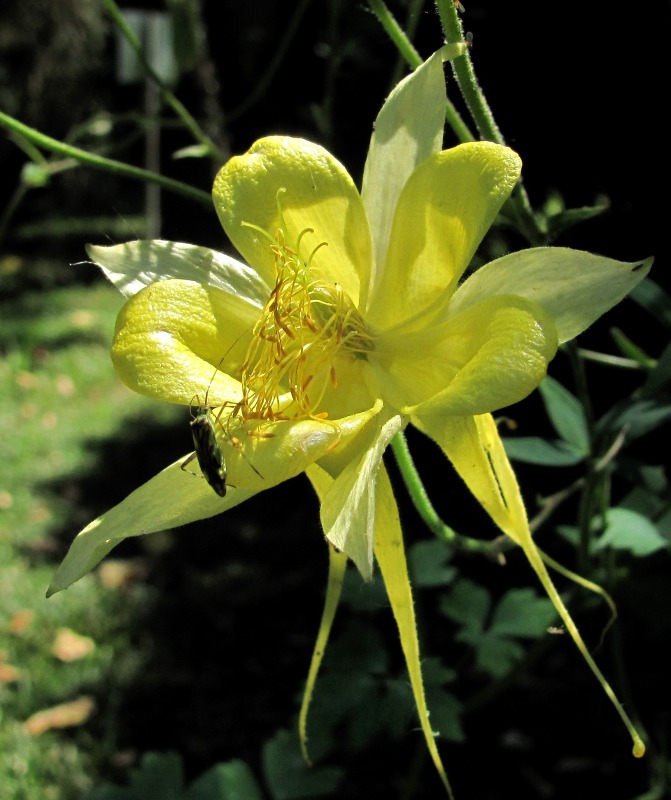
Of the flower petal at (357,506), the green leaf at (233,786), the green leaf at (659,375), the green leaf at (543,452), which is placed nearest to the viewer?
the flower petal at (357,506)

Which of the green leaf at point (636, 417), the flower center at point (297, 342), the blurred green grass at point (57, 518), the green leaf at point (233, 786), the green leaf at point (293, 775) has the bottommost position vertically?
the blurred green grass at point (57, 518)

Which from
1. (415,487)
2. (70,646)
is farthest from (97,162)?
(70,646)

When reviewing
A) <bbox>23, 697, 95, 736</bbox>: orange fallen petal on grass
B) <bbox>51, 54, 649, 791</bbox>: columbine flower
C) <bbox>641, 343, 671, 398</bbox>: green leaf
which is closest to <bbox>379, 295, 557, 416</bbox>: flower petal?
<bbox>51, 54, 649, 791</bbox>: columbine flower

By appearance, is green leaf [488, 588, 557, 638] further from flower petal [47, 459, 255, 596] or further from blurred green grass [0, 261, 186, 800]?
blurred green grass [0, 261, 186, 800]

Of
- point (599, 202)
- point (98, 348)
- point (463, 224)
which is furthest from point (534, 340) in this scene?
point (98, 348)

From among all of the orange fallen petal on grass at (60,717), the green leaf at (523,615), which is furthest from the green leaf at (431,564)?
the orange fallen petal on grass at (60,717)

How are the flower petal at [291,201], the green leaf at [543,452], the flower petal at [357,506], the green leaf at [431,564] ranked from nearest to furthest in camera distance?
1. the flower petal at [357,506]
2. the flower petal at [291,201]
3. the green leaf at [543,452]
4. the green leaf at [431,564]

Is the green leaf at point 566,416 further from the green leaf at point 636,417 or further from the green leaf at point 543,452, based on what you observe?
the green leaf at point 636,417
